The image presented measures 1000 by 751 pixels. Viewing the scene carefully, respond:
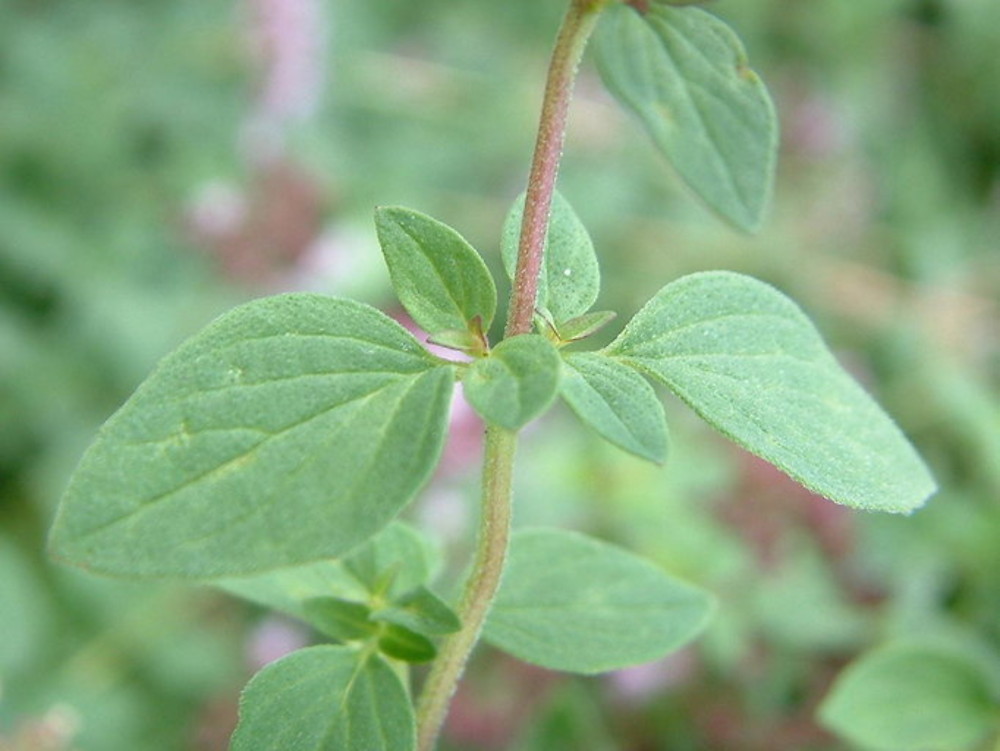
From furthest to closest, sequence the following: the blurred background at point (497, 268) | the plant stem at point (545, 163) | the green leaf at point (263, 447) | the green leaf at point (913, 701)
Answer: the blurred background at point (497, 268)
the green leaf at point (913, 701)
the plant stem at point (545, 163)
the green leaf at point (263, 447)

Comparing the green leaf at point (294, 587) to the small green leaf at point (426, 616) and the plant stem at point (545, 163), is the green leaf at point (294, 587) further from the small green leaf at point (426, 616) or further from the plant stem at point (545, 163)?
the plant stem at point (545, 163)

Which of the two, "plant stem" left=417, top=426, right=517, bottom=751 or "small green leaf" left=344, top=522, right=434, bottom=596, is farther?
"small green leaf" left=344, top=522, right=434, bottom=596

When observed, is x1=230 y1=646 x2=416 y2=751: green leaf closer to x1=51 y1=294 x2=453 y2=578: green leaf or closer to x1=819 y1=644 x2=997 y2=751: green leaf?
x1=51 y1=294 x2=453 y2=578: green leaf

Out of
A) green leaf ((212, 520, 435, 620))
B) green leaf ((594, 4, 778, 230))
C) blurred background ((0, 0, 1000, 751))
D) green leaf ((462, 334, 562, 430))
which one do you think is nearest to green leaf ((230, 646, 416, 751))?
green leaf ((212, 520, 435, 620))

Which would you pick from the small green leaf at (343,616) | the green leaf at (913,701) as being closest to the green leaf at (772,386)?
the small green leaf at (343,616)

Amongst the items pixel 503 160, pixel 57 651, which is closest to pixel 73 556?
pixel 57 651

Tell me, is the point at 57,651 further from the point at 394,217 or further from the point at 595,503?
the point at 394,217
